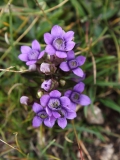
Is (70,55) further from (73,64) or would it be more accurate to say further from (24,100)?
(24,100)

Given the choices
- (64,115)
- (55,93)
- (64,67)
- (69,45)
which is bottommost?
(64,115)

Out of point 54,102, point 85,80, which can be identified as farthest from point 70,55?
point 85,80

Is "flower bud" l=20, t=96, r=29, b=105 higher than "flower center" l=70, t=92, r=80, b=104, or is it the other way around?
"flower bud" l=20, t=96, r=29, b=105

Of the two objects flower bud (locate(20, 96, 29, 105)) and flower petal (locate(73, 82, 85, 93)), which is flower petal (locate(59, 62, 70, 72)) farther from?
flower bud (locate(20, 96, 29, 105))

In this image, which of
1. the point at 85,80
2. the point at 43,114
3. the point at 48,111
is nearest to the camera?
the point at 48,111

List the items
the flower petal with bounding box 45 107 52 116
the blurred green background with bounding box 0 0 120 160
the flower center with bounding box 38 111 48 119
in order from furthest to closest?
the blurred green background with bounding box 0 0 120 160, the flower center with bounding box 38 111 48 119, the flower petal with bounding box 45 107 52 116

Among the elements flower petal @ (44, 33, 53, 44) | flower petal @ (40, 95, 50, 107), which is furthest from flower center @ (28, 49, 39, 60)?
flower petal @ (40, 95, 50, 107)
